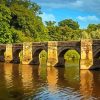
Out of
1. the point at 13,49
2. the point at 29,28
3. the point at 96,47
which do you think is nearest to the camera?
the point at 96,47

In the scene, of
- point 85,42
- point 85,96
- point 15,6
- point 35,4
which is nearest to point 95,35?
point 35,4

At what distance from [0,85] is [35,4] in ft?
215

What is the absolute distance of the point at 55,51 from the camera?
6059cm

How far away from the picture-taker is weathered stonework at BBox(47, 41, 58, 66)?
60.6 m

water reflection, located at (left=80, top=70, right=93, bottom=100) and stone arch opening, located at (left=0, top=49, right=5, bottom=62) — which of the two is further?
stone arch opening, located at (left=0, top=49, right=5, bottom=62)

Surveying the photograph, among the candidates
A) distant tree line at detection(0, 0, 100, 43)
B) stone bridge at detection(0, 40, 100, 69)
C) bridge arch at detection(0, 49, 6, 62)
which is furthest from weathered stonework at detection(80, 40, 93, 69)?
distant tree line at detection(0, 0, 100, 43)

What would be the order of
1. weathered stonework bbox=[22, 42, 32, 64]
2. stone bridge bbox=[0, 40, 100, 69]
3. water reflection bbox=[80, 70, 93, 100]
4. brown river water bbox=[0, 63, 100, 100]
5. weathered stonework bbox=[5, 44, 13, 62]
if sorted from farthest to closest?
weathered stonework bbox=[5, 44, 13, 62] → weathered stonework bbox=[22, 42, 32, 64] → stone bridge bbox=[0, 40, 100, 69] → water reflection bbox=[80, 70, 93, 100] → brown river water bbox=[0, 63, 100, 100]

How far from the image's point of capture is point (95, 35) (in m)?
104

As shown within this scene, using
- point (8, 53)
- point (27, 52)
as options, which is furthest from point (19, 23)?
point (27, 52)

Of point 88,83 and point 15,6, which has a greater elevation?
point 15,6

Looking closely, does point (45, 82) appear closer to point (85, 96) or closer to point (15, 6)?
point (85, 96)

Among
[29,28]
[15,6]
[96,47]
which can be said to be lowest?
[96,47]

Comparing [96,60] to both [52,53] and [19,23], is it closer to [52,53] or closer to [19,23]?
[52,53]

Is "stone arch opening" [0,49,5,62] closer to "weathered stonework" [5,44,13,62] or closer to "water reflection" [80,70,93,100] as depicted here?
"weathered stonework" [5,44,13,62]
